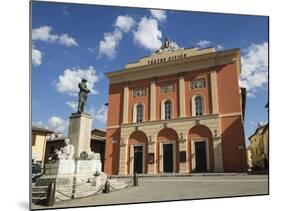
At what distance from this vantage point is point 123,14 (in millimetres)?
5000

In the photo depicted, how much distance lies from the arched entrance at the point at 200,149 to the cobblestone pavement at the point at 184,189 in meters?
0.35

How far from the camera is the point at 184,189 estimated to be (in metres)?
4.93

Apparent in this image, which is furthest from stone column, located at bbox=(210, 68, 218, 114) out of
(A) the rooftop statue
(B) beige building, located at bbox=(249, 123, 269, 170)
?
(A) the rooftop statue

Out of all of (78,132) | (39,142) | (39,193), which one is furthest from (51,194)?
(78,132)

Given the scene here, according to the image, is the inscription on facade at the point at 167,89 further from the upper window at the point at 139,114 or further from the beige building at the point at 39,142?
the beige building at the point at 39,142

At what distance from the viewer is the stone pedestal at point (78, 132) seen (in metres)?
5.07

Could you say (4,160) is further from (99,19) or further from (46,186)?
(99,19)

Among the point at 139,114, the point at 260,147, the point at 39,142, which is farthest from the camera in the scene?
the point at 139,114

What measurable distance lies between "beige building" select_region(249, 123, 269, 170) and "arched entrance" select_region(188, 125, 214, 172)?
80 centimetres

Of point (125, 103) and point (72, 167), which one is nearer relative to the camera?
point (72, 167)

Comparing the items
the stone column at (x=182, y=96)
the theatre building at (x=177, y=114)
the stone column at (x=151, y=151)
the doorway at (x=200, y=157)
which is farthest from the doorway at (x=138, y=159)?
the stone column at (x=182, y=96)

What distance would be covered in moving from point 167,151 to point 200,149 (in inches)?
28.1

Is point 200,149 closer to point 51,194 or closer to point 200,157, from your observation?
point 200,157
